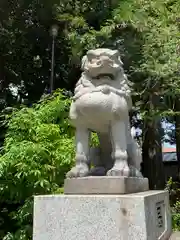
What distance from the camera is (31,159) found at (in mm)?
4660

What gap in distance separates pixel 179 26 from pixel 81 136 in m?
3.89

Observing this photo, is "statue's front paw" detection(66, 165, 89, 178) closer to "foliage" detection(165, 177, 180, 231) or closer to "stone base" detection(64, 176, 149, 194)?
"stone base" detection(64, 176, 149, 194)

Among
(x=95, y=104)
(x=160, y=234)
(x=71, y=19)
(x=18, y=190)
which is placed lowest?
(x=160, y=234)

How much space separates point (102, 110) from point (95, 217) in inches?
36.4

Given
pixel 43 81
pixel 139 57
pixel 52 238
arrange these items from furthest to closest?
pixel 43 81, pixel 139 57, pixel 52 238

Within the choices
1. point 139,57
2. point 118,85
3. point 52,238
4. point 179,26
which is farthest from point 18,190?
point 179,26

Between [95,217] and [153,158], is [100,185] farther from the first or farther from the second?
[153,158]

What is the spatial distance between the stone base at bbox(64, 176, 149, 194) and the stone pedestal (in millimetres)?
20

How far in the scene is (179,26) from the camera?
6113 mm

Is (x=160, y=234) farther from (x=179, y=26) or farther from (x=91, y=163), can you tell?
(x=179, y=26)

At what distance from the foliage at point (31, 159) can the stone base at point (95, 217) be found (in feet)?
5.64

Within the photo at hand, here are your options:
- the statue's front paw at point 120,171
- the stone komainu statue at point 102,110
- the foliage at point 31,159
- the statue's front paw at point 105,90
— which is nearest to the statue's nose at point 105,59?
the stone komainu statue at point 102,110

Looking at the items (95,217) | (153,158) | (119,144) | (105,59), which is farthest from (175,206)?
(105,59)

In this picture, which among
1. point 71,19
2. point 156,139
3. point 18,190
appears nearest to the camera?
point 18,190
